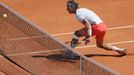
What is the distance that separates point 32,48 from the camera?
11945 mm

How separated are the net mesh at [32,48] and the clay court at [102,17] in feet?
0.86

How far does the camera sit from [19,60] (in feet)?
37.8

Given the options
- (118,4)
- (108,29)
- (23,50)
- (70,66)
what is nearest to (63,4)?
(118,4)

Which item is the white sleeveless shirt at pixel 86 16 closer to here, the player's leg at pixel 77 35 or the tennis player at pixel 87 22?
the tennis player at pixel 87 22

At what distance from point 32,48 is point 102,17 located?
14.4ft

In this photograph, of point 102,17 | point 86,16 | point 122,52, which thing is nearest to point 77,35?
point 86,16

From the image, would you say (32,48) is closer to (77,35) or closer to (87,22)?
(77,35)

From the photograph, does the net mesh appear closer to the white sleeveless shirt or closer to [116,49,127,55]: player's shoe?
the white sleeveless shirt

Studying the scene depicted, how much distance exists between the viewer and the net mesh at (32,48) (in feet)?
33.7

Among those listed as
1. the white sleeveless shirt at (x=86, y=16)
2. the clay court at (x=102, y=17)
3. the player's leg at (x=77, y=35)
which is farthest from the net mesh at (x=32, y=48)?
the white sleeveless shirt at (x=86, y=16)

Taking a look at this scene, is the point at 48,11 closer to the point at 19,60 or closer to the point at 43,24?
the point at 43,24

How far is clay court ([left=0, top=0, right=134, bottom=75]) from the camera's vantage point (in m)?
12.0

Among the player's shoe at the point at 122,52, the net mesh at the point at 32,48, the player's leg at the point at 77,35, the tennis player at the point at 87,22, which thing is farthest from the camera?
the player's shoe at the point at 122,52

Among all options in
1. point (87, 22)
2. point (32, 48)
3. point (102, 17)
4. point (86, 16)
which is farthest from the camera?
point (102, 17)
